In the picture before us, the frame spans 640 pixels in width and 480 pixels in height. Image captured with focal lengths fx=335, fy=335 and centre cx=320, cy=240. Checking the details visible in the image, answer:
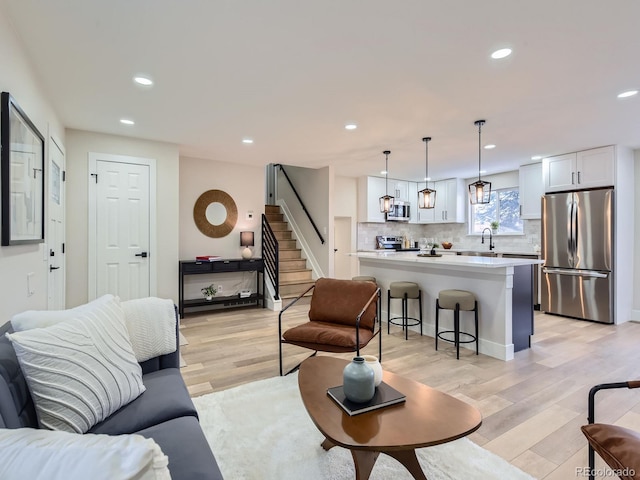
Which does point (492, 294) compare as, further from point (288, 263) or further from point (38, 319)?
point (288, 263)

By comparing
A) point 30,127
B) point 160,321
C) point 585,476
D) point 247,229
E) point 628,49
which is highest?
point 628,49

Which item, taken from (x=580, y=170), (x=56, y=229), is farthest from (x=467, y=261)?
(x=56, y=229)

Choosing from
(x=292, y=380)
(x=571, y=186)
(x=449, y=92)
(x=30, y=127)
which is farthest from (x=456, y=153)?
(x=30, y=127)

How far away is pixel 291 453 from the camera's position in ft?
6.18

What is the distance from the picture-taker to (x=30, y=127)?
2.34m

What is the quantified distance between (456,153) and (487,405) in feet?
12.9

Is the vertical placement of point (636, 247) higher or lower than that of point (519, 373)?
higher

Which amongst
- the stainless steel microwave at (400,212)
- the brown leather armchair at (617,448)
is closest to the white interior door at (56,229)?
the brown leather armchair at (617,448)

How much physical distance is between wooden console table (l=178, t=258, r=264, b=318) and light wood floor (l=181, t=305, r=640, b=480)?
21.9 inches

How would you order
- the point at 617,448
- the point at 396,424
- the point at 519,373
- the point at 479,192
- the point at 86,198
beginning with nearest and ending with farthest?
the point at 617,448, the point at 396,424, the point at 519,373, the point at 479,192, the point at 86,198

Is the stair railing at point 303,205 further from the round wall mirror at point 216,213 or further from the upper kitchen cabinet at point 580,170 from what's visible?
the upper kitchen cabinet at point 580,170

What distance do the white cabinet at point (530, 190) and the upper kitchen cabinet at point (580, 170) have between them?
38 centimetres

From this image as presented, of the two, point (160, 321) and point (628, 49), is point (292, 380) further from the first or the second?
point (628, 49)

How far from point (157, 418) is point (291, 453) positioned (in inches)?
32.0
